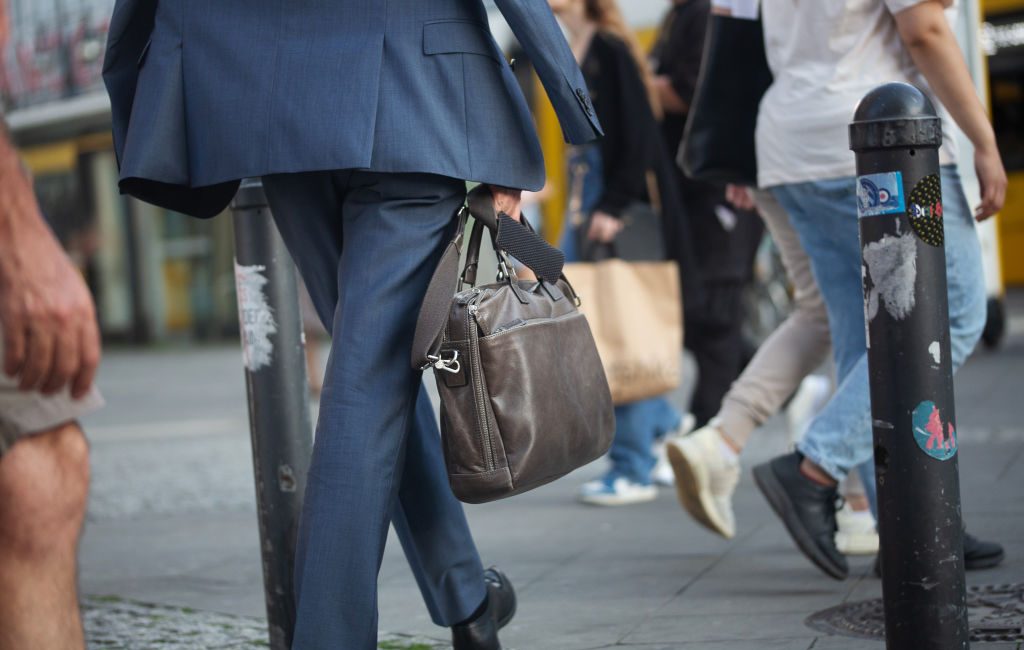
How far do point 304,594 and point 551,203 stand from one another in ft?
35.9

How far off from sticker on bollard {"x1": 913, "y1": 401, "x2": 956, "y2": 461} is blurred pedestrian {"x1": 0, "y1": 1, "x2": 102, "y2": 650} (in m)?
1.32

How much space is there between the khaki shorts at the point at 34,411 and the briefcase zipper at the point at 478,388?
0.65 metres

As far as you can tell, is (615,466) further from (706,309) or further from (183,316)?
(183,316)

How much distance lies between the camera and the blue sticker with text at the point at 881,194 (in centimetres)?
243

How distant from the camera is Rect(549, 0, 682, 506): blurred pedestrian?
194 inches

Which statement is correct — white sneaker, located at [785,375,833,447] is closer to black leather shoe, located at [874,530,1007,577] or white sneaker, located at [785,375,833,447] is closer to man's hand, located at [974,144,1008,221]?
black leather shoe, located at [874,530,1007,577]

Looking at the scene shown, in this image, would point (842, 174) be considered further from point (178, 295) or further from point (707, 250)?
point (178, 295)

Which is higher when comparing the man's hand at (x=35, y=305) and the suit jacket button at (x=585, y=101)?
the suit jacket button at (x=585, y=101)

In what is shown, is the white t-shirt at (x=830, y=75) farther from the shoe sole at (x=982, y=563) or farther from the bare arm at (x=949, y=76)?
the shoe sole at (x=982, y=563)

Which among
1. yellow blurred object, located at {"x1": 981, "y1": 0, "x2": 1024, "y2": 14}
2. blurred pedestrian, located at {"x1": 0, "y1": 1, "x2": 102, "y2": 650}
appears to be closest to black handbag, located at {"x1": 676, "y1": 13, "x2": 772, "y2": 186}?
blurred pedestrian, located at {"x1": 0, "y1": 1, "x2": 102, "y2": 650}

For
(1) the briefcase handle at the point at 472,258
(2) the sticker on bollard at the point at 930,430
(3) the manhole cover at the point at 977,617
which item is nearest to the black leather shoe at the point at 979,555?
(3) the manhole cover at the point at 977,617

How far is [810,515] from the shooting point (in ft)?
11.1

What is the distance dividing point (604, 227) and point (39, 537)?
10.2 ft

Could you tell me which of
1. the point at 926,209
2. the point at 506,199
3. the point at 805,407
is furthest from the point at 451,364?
the point at 805,407
